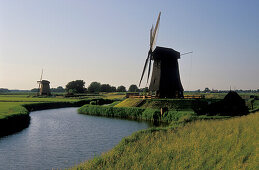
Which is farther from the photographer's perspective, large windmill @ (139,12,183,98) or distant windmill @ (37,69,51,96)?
distant windmill @ (37,69,51,96)

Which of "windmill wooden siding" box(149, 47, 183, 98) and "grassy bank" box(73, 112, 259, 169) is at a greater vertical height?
"windmill wooden siding" box(149, 47, 183, 98)

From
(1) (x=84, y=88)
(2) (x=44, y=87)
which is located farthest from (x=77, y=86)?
(2) (x=44, y=87)

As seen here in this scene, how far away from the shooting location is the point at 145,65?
40094mm

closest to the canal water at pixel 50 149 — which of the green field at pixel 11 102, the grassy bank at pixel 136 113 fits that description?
the green field at pixel 11 102

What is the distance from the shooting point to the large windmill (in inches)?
1497

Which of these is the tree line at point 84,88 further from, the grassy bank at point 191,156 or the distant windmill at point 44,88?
the grassy bank at point 191,156

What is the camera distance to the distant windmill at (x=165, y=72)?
1496 inches

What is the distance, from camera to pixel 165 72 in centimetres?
3809

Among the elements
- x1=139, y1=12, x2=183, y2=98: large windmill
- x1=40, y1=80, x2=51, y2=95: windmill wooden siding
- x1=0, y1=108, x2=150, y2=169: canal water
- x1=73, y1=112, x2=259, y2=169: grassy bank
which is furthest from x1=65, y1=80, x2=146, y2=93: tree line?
x1=73, y1=112, x2=259, y2=169: grassy bank

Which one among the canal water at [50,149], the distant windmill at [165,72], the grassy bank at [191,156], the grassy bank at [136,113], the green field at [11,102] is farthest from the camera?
the distant windmill at [165,72]

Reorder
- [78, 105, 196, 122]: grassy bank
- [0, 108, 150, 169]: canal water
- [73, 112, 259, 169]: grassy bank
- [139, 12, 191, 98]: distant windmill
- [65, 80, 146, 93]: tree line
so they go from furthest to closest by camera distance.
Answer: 1. [65, 80, 146, 93]: tree line
2. [139, 12, 191, 98]: distant windmill
3. [78, 105, 196, 122]: grassy bank
4. [0, 108, 150, 169]: canal water
5. [73, 112, 259, 169]: grassy bank

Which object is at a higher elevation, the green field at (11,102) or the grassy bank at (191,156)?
the green field at (11,102)

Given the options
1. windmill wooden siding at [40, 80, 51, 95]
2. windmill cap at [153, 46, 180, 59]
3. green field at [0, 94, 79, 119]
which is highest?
windmill cap at [153, 46, 180, 59]

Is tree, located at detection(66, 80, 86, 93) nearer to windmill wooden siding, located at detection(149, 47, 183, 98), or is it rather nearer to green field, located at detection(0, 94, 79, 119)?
green field, located at detection(0, 94, 79, 119)
